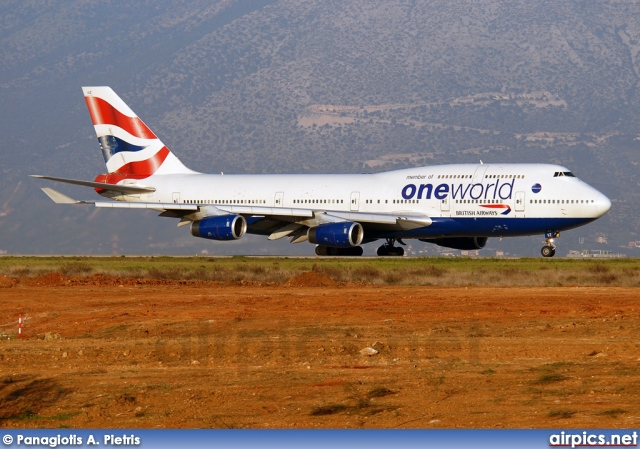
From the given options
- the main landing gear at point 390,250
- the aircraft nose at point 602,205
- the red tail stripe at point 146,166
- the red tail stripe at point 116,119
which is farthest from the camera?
the red tail stripe at point 116,119

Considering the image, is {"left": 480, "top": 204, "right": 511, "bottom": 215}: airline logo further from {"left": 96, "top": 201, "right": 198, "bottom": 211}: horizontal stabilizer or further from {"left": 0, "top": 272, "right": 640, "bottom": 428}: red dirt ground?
{"left": 0, "top": 272, "right": 640, "bottom": 428}: red dirt ground

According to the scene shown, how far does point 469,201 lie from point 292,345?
25428 mm

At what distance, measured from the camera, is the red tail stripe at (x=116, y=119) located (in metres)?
51.9

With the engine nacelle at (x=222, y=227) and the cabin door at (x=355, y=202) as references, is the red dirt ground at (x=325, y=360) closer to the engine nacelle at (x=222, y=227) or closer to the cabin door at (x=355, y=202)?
the engine nacelle at (x=222, y=227)

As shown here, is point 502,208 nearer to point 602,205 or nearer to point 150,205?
point 602,205

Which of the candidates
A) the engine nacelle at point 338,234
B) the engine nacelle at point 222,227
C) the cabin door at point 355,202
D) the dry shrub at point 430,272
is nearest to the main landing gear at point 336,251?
the cabin door at point 355,202

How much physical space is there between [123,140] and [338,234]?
13.0 m

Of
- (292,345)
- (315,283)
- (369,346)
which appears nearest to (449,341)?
(369,346)

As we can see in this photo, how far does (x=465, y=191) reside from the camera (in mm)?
43531

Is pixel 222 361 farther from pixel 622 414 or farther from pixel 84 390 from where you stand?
pixel 622 414

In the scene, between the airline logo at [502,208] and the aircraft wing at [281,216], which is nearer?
the airline logo at [502,208]

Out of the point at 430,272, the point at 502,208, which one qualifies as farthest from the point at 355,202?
the point at 430,272

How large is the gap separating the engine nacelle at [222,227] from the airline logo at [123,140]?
23.6ft

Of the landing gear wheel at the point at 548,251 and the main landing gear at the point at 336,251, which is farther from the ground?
the main landing gear at the point at 336,251
